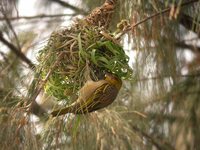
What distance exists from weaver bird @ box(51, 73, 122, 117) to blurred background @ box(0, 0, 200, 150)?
0.07 m

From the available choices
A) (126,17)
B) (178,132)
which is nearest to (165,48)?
(126,17)

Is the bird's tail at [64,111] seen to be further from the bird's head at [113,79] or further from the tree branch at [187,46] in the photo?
the tree branch at [187,46]

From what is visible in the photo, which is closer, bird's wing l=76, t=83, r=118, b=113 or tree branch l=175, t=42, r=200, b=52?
bird's wing l=76, t=83, r=118, b=113

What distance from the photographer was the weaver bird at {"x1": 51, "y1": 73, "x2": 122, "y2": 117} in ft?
3.98

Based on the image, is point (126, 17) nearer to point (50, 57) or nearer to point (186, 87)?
point (50, 57)

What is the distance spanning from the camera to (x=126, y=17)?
65.3 inches

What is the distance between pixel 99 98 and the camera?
123 centimetres

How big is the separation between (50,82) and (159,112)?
3.76ft

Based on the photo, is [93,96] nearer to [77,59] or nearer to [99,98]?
[99,98]

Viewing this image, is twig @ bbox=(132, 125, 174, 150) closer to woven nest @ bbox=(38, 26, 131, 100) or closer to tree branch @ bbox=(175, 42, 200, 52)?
tree branch @ bbox=(175, 42, 200, 52)

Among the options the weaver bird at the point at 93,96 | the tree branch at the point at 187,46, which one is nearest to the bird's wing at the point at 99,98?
the weaver bird at the point at 93,96

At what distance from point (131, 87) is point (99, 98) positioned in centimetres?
105

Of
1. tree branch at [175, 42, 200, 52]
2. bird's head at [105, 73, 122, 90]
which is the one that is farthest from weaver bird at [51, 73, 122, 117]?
tree branch at [175, 42, 200, 52]

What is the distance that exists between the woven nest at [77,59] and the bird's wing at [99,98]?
0.05 metres
